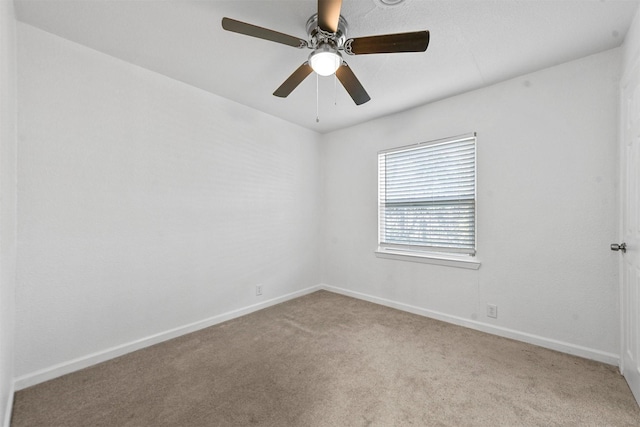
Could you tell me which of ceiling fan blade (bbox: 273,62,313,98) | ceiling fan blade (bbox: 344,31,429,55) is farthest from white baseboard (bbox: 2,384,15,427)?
ceiling fan blade (bbox: 344,31,429,55)

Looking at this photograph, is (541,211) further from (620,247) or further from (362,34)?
(362,34)

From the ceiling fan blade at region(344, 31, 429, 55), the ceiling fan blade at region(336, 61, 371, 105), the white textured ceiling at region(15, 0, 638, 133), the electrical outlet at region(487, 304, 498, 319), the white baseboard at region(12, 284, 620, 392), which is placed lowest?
the white baseboard at region(12, 284, 620, 392)

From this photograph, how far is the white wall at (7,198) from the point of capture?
1388 mm

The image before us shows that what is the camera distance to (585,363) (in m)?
2.14

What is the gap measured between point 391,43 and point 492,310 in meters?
2.55

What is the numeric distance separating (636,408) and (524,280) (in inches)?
40.5

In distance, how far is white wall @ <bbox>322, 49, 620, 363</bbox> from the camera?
7.11 feet

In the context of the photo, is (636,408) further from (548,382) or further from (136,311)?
(136,311)

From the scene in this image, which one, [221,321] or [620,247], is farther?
[221,321]

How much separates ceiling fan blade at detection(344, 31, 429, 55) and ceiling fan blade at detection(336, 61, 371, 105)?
0.14 meters

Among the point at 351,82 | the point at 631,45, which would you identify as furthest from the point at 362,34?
the point at 631,45

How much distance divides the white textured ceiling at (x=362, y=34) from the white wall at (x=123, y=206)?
0.31 m

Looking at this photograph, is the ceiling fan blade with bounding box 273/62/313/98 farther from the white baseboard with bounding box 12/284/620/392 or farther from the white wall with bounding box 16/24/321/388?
the white baseboard with bounding box 12/284/620/392

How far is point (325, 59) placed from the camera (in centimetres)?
170
